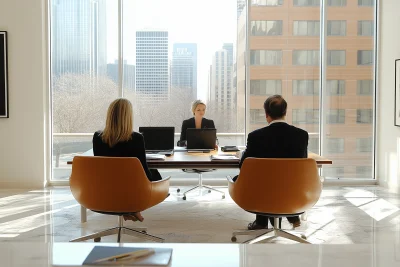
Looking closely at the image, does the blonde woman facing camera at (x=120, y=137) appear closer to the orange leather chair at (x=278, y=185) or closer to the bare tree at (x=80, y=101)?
the orange leather chair at (x=278, y=185)

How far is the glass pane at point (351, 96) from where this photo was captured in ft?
24.9

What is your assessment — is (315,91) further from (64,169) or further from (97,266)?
(97,266)

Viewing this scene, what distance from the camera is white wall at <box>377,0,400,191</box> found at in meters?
7.11

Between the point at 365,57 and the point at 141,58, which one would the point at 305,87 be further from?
the point at 141,58

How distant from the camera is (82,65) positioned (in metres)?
7.47

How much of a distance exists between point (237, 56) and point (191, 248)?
6311 mm

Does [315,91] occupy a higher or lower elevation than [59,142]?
higher

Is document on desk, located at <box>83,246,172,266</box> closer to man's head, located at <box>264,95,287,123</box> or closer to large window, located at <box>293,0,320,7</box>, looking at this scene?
man's head, located at <box>264,95,287,123</box>

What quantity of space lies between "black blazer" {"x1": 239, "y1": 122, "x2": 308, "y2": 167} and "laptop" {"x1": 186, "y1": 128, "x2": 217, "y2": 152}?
1.42 meters

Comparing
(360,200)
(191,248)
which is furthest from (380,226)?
(191,248)

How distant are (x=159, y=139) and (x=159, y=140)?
0.03 ft

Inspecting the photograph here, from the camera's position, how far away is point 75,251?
1397 mm

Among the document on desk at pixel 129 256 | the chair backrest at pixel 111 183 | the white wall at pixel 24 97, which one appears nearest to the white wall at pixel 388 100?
the chair backrest at pixel 111 183

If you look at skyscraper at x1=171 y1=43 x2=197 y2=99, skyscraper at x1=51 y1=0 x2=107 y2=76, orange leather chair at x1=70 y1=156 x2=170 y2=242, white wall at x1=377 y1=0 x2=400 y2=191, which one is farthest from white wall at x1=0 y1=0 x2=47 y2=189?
white wall at x1=377 y1=0 x2=400 y2=191
